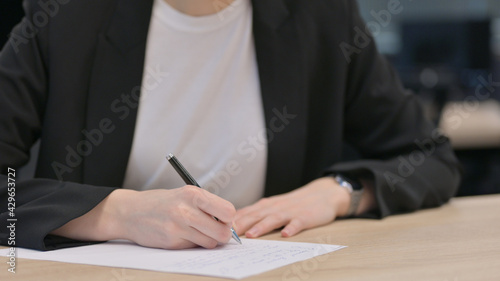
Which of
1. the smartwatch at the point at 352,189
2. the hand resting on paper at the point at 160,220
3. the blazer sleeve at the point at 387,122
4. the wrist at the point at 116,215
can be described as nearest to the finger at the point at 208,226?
the hand resting on paper at the point at 160,220

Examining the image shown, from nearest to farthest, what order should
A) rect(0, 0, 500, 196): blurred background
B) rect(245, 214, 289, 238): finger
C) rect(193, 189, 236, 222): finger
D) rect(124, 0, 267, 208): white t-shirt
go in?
rect(193, 189, 236, 222): finger, rect(245, 214, 289, 238): finger, rect(124, 0, 267, 208): white t-shirt, rect(0, 0, 500, 196): blurred background

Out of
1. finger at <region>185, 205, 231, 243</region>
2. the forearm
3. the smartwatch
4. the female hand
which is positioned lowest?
the smartwatch

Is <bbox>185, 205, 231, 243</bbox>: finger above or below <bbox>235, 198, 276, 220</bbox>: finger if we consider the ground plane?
above

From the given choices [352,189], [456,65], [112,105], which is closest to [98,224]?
[112,105]

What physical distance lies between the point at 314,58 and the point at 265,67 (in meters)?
0.13

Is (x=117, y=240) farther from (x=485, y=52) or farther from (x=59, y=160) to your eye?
(x=485, y=52)

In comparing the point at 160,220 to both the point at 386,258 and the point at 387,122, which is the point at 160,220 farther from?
the point at 387,122

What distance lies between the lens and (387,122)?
5.03ft

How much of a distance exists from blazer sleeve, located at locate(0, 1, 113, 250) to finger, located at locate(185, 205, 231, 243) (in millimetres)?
174

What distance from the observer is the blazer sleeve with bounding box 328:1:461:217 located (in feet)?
4.81

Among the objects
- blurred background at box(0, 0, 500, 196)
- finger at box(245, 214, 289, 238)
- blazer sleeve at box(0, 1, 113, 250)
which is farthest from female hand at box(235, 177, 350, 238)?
blurred background at box(0, 0, 500, 196)

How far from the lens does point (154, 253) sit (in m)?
0.91

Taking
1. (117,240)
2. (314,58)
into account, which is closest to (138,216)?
(117,240)

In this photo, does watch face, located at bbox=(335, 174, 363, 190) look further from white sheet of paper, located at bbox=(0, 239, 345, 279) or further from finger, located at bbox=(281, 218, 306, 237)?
white sheet of paper, located at bbox=(0, 239, 345, 279)
